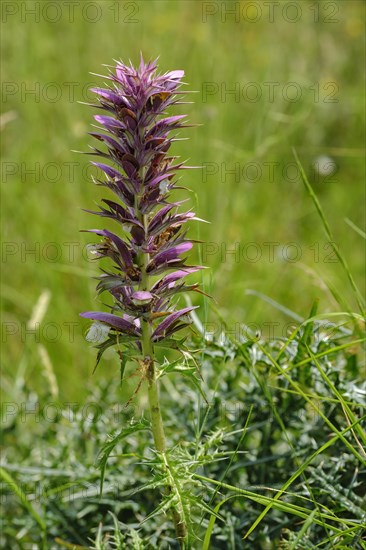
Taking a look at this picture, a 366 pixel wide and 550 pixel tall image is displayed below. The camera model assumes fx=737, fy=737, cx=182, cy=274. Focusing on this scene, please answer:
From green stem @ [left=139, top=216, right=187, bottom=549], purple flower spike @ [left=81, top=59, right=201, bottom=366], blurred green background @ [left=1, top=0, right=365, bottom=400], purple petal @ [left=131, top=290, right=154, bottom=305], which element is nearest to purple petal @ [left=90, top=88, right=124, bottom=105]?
purple flower spike @ [left=81, top=59, right=201, bottom=366]

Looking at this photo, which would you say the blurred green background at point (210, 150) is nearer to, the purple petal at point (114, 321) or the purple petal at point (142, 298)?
the purple petal at point (114, 321)

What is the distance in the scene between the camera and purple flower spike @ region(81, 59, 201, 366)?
1629 mm

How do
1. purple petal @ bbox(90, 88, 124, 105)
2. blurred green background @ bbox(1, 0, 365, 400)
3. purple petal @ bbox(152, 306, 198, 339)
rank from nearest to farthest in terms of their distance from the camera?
purple petal @ bbox(90, 88, 124, 105) < purple petal @ bbox(152, 306, 198, 339) < blurred green background @ bbox(1, 0, 365, 400)

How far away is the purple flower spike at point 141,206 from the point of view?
5.34 ft

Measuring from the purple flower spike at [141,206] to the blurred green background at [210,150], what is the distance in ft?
3.77

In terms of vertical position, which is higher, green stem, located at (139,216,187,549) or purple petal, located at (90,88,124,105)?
purple petal, located at (90,88,124,105)

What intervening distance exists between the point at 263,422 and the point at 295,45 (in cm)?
443

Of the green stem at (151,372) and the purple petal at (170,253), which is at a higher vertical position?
the purple petal at (170,253)

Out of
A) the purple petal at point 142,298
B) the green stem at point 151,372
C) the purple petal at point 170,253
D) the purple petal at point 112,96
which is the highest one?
the purple petal at point 112,96

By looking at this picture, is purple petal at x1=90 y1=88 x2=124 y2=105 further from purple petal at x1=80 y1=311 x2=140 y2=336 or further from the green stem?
purple petal at x1=80 y1=311 x2=140 y2=336

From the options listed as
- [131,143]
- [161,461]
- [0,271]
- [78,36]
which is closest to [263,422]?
[161,461]

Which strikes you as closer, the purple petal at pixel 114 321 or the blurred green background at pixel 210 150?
the purple petal at pixel 114 321

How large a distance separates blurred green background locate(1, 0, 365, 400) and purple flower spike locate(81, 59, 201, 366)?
1.15 metres

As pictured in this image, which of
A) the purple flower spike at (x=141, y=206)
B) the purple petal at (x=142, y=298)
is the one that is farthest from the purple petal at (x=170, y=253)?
the purple petal at (x=142, y=298)
